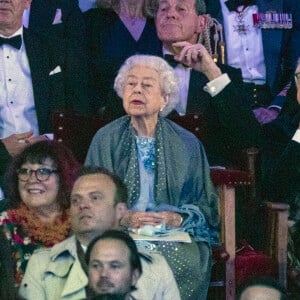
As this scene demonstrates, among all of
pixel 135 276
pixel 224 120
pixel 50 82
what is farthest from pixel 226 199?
pixel 50 82

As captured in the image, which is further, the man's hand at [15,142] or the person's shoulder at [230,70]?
the person's shoulder at [230,70]

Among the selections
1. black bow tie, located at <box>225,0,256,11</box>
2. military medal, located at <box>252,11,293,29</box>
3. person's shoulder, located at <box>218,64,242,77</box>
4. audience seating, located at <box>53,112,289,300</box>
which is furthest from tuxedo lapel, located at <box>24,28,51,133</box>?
military medal, located at <box>252,11,293,29</box>

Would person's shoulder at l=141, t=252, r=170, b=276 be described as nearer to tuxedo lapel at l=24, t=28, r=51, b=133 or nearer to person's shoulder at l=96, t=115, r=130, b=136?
person's shoulder at l=96, t=115, r=130, b=136

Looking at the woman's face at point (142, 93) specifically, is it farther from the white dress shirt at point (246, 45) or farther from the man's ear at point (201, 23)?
the white dress shirt at point (246, 45)

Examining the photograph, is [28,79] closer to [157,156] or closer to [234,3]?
[157,156]

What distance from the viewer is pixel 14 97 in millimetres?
5652

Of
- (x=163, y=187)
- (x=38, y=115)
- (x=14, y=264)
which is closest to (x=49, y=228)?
(x=14, y=264)

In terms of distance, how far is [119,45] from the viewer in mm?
5930

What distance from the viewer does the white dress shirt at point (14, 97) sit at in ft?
18.5

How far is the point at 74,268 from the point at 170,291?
1.27ft

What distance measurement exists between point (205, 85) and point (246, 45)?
588 millimetres

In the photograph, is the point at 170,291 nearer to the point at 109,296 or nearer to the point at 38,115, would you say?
the point at 109,296

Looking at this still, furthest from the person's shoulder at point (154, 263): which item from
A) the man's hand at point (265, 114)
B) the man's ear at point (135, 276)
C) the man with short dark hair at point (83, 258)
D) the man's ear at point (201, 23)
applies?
the man's ear at point (201, 23)

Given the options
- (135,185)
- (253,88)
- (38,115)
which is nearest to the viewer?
(135,185)
